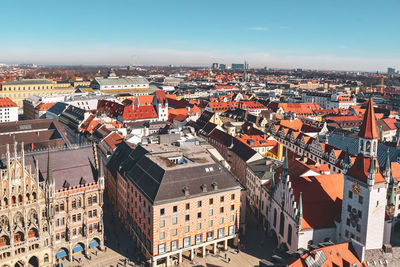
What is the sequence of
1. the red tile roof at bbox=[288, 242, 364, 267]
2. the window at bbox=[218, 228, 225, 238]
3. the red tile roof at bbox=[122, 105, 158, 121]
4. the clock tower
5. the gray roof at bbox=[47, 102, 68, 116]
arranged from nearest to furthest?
1. the red tile roof at bbox=[288, 242, 364, 267]
2. the clock tower
3. the window at bbox=[218, 228, 225, 238]
4. the red tile roof at bbox=[122, 105, 158, 121]
5. the gray roof at bbox=[47, 102, 68, 116]

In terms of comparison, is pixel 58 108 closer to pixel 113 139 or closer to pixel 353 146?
pixel 113 139

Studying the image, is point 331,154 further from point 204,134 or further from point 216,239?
point 216,239

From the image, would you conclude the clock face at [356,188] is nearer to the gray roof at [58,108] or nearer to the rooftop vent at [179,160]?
the rooftop vent at [179,160]

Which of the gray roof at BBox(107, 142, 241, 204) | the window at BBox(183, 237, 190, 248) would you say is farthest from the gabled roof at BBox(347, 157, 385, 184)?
the window at BBox(183, 237, 190, 248)

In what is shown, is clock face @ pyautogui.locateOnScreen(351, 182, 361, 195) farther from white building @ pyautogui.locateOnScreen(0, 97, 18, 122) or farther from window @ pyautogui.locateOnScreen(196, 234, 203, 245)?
white building @ pyautogui.locateOnScreen(0, 97, 18, 122)

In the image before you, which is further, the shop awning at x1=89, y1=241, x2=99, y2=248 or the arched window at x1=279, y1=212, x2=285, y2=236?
the shop awning at x1=89, y1=241, x2=99, y2=248

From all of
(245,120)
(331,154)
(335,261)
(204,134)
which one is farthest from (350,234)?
(245,120)

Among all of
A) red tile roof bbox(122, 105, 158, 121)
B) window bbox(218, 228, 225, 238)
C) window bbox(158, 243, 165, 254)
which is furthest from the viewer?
red tile roof bbox(122, 105, 158, 121)

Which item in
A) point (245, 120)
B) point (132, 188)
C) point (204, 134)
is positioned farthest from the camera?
point (245, 120)
